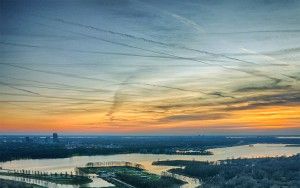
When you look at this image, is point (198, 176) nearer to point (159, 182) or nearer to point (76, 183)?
point (159, 182)

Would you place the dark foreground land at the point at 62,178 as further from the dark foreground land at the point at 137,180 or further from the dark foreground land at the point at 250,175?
the dark foreground land at the point at 250,175

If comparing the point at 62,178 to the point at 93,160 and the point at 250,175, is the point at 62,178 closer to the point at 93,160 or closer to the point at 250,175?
the point at 250,175

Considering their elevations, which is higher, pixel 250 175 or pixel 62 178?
pixel 250 175

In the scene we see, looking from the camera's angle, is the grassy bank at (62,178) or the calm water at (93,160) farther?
the calm water at (93,160)

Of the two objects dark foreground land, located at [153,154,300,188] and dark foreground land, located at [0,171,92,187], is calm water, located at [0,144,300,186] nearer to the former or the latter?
dark foreground land, located at [0,171,92,187]

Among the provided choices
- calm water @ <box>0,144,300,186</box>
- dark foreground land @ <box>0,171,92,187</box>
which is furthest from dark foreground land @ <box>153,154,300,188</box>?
dark foreground land @ <box>0,171,92,187</box>

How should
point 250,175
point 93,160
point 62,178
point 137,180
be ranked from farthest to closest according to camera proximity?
point 93,160 < point 62,178 < point 250,175 < point 137,180

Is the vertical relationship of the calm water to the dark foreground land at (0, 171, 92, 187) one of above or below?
above

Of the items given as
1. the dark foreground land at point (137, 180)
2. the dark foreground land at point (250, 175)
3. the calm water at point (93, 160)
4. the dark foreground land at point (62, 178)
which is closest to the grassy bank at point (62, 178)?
the dark foreground land at point (62, 178)

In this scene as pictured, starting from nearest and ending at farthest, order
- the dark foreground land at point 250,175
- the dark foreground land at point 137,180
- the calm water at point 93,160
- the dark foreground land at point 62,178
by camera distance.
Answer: the dark foreground land at point 250,175 → the dark foreground land at point 137,180 → the dark foreground land at point 62,178 → the calm water at point 93,160

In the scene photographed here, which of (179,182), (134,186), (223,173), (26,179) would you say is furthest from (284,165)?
(26,179)

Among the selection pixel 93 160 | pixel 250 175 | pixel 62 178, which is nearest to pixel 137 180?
pixel 62 178
